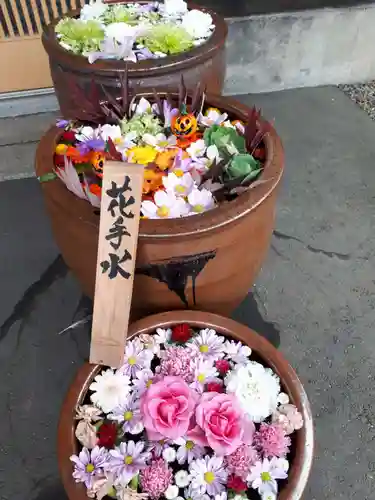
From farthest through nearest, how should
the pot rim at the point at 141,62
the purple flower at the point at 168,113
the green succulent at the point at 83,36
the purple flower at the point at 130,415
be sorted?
the green succulent at the point at 83,36, the pot rim at the point at 141,62, the purple flower at the point at 168,113, the purple flower at the point at 130,415

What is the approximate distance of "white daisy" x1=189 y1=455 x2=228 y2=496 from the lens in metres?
1.29

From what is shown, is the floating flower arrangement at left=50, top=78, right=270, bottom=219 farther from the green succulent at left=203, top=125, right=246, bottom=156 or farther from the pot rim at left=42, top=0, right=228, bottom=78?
the pot rim at left=42, top=0, right=228, bottom=78

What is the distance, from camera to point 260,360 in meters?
1.53

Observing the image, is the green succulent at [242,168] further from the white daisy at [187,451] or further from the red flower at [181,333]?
the white daisy at [187,451]

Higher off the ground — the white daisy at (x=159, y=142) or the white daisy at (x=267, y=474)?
the white daisy at (x=159, y=142)

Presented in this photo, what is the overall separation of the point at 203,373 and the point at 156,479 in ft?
0.98

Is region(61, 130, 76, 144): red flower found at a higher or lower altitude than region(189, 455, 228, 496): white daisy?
higher

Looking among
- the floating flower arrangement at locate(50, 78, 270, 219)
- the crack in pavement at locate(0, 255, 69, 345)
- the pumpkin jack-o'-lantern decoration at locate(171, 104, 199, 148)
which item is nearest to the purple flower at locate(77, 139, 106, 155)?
the floating flower arrangement at locate(50, 78, 270, 219)

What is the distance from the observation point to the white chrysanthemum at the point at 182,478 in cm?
130

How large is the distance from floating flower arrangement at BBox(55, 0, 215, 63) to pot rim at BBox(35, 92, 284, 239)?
2.24ft

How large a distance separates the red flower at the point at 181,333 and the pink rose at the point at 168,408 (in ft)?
0.52

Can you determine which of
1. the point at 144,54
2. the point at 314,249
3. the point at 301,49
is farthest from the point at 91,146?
the point at 301,49

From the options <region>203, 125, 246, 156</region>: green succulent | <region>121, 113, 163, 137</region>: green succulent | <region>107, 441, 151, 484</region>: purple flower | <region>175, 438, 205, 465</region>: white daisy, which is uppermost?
<region>203, 125, 246, 156</region>: green succulent

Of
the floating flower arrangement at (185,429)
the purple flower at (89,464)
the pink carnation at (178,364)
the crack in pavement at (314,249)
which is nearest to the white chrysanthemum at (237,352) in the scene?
the floating flower arrangement at (185,429)
